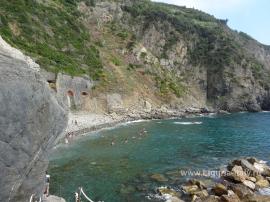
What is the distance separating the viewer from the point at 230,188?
3378cm

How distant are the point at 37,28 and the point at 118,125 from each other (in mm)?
33210

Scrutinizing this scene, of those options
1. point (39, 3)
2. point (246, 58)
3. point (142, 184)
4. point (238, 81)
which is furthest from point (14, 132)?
point (246, 58)

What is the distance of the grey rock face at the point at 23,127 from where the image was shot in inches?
632

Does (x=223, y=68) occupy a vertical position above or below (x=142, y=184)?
above

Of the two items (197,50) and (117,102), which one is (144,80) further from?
(197,50)

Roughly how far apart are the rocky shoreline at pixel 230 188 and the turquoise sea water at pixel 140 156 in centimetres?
176

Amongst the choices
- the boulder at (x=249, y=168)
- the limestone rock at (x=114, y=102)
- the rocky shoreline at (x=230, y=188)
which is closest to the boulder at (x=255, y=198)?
the rocky shoreline at (x=230, y=188)

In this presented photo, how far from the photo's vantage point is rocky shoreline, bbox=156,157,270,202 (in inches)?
1226

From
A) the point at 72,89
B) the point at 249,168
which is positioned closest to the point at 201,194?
the point at 249,168

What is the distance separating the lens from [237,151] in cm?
5388

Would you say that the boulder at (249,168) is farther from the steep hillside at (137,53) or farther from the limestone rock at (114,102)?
the limestone rock at (114,102)

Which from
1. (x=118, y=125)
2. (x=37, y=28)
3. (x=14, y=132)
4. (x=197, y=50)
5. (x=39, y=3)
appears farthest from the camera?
(x=197, y=50)

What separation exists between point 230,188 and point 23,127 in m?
22.6

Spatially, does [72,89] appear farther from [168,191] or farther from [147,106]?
[168,191]
